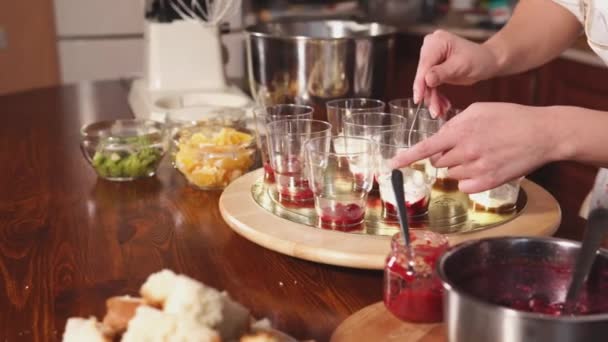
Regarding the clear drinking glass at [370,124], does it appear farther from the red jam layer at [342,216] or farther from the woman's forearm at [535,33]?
the woman's forearm at [535,33]

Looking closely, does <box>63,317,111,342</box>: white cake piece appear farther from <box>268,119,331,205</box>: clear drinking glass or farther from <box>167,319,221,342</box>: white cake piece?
<box>268,119,331,205</box>: clear drinking glass

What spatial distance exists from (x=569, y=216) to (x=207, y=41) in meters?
1.12

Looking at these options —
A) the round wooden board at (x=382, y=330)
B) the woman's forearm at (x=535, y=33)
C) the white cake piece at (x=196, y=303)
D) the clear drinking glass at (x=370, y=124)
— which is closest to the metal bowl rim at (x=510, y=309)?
the round wooden board at (x=382, y=330)

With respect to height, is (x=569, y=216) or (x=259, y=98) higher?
(x=259, y=98)

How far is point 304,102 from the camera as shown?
5.24 feet

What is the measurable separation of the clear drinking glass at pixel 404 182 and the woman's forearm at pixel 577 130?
0.70 feet

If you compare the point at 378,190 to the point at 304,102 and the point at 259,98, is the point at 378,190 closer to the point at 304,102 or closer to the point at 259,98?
the point at 304,102

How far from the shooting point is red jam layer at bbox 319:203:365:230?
1.00 metres

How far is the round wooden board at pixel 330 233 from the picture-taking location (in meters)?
0.90

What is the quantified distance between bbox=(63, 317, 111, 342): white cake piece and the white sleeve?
1112mm

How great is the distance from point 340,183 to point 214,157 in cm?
32

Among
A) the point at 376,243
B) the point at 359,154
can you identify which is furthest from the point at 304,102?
the point at 376,243

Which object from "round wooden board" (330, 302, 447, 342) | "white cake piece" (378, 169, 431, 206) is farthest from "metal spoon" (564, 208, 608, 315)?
"white cake piece" (378, 169, 431, 206)

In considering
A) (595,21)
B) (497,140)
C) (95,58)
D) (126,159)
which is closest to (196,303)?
(497,140)
